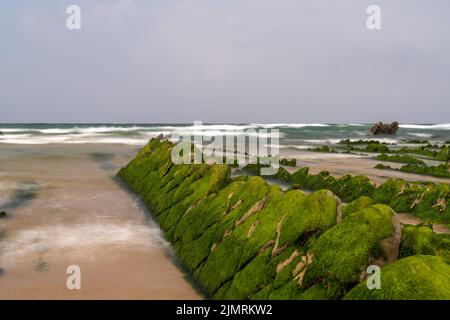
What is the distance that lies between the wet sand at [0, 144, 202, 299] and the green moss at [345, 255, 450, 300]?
322 cm

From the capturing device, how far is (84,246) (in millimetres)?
9023

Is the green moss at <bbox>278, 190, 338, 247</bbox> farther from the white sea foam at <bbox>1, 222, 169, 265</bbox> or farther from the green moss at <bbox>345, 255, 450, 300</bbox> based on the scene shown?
the white sea foam at <bbox>1, 222, 169, 265</bbox>

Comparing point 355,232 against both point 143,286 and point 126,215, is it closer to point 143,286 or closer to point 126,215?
point 143,286

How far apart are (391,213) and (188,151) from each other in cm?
970

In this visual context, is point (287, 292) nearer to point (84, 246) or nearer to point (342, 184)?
point (84, 246)

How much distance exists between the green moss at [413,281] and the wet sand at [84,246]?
3222mm

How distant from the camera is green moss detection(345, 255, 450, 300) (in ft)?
12.9

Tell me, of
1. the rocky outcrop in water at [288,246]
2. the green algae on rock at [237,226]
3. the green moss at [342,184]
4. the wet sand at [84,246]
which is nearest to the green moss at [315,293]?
the rocky outcrop in water at [288,246]

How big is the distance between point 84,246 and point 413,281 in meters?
6.97

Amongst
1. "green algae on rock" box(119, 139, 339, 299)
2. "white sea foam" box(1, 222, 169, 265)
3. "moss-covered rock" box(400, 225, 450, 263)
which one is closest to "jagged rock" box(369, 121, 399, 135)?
"green algae on rock" box(119, 139, 339, 299)

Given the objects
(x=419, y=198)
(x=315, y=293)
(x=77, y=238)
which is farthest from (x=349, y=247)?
(x=419, y=198)

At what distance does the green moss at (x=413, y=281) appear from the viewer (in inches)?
155
